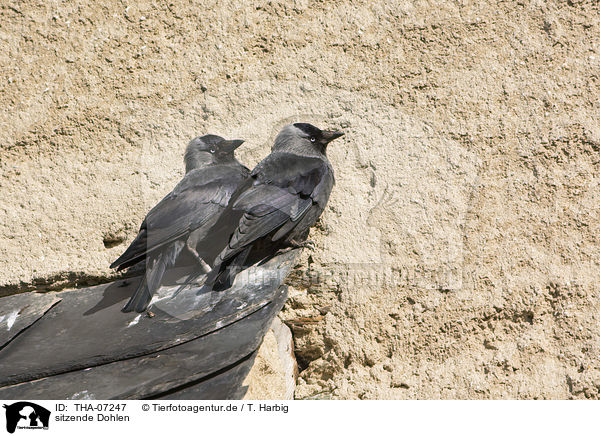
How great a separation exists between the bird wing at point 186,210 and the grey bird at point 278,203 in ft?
0.21

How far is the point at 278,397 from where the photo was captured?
2.20 meters

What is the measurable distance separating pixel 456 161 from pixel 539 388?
3.48 ft

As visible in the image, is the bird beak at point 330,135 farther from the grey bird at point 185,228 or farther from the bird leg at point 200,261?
the bird leg at point 200,261

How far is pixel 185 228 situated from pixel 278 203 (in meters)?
0.38

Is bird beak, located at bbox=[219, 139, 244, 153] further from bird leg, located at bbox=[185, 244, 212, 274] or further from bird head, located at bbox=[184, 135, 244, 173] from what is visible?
bird leg, located at bbox=[185, 244, 212, 274]

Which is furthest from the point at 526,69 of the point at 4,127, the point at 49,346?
the point at 4,127

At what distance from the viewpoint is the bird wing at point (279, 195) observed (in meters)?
2.22

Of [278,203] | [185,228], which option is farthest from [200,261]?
[278,203]

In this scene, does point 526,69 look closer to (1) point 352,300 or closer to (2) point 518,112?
(2) point 518,112

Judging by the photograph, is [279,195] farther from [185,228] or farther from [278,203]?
[185,228]
